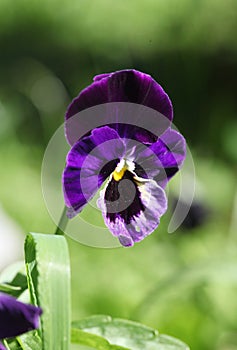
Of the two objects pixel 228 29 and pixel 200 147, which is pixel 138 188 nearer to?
pixel 200 147

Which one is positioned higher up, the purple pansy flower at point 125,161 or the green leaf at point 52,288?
the purple pansy flower at point 125,161

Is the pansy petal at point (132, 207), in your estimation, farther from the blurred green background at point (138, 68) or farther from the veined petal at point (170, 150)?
the blurred green background at point (138, 68)

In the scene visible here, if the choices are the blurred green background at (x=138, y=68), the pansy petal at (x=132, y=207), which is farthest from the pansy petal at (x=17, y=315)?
the blurred green background at (x=138, y=68)

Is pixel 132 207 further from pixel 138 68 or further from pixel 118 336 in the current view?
pixel 138 68

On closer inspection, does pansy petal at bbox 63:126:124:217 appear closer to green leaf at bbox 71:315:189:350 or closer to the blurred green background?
green leaf at bbox 71:315:189:350

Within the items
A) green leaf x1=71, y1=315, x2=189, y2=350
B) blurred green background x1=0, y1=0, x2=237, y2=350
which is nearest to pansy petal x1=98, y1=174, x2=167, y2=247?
green leaf x1=71, y1=315, x2=189, y2=350
